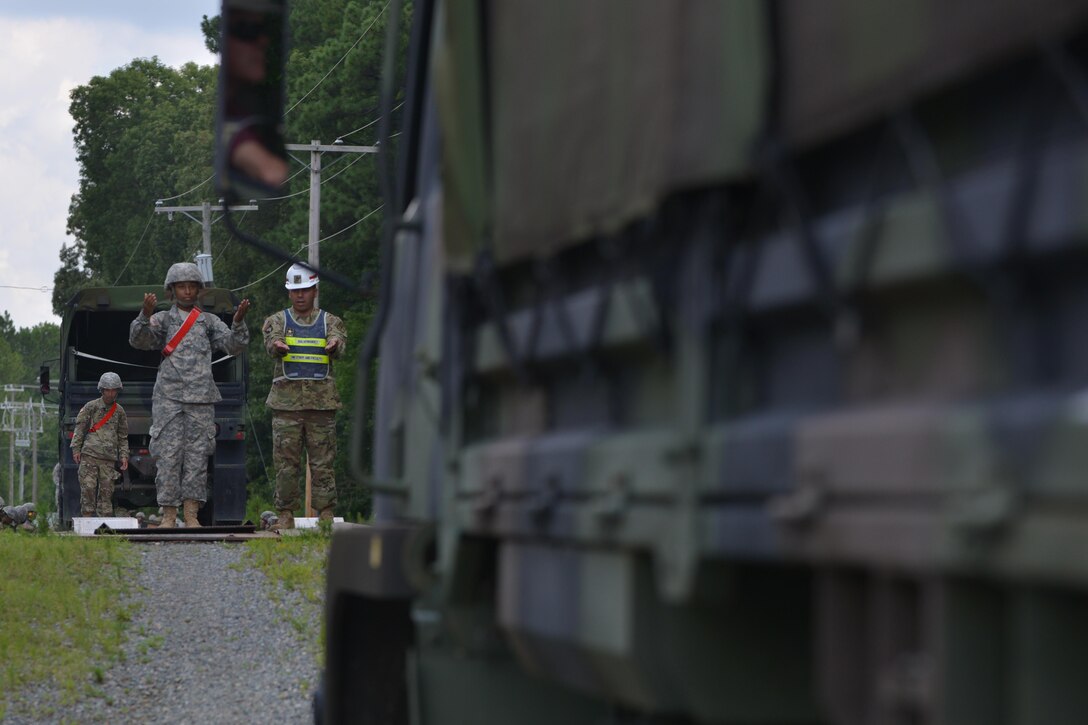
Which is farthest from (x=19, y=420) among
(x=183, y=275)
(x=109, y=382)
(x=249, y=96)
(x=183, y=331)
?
(x=249, y=96)

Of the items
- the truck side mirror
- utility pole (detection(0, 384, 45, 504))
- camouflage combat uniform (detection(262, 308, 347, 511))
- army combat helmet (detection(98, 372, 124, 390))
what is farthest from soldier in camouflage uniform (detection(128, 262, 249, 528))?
utility pole (detection(0, 384, 45, 504))

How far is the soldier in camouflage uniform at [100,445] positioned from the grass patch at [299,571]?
21.6 ft

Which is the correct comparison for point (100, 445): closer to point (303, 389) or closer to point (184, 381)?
point (184, 381)

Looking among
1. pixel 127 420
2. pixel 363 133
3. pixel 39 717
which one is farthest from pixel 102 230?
pixel 39 717

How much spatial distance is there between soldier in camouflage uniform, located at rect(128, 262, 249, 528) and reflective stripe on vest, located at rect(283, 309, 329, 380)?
3.58 ft

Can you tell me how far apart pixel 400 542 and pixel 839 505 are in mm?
1956

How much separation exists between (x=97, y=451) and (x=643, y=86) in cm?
1808

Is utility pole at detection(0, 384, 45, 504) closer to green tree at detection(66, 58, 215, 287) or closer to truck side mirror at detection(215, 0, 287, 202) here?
green tree at detection(66, 58, 215, 287)

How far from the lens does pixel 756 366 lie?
90.9 inches

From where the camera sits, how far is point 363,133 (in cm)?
4419

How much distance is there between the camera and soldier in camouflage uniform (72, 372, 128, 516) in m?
19.9

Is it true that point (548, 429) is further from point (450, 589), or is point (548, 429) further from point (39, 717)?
point (39, 717)

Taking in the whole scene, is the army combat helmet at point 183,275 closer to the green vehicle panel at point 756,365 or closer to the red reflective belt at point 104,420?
the red reflective belt at point 104,420

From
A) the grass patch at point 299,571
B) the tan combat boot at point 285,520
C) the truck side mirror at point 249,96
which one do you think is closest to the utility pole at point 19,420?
the tan combat boot at point 285,520
